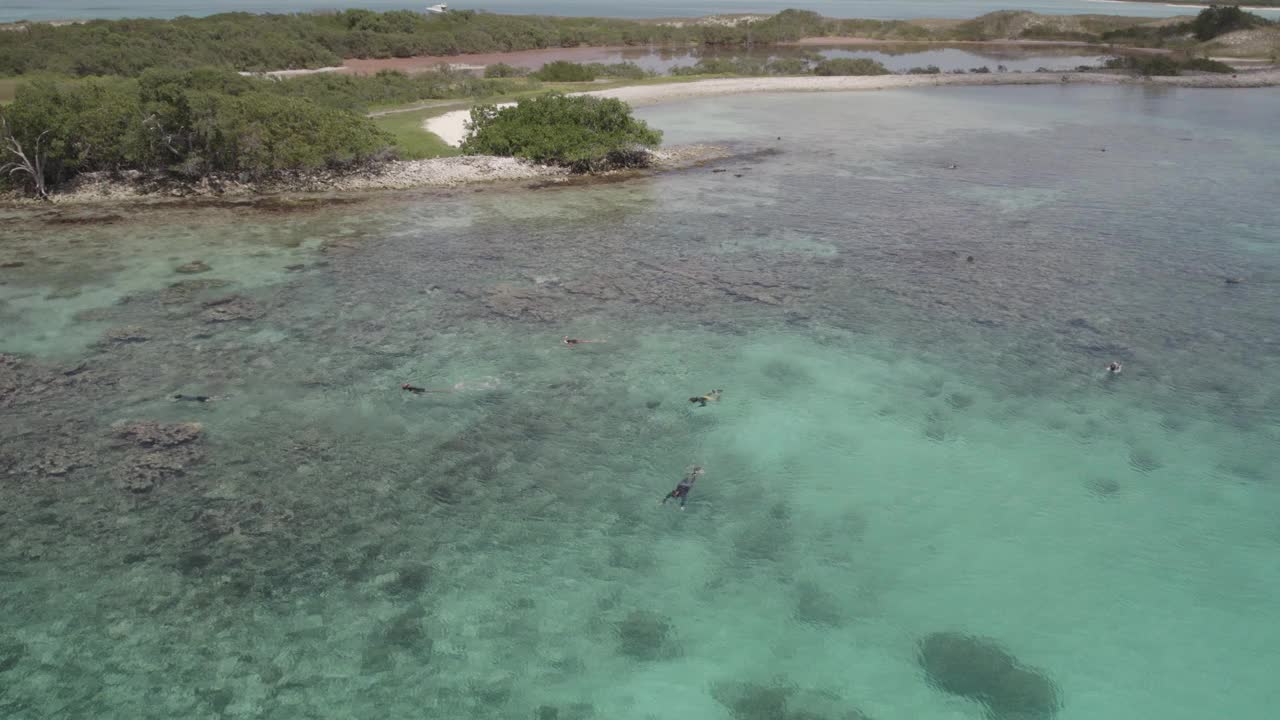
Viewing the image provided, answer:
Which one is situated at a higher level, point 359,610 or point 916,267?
point 916,267

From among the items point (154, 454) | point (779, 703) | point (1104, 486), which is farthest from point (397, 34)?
point (779, 703)

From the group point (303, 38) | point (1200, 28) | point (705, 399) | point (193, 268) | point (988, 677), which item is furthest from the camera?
point (1200, 28)

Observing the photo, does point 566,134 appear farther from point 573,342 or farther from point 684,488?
point 684,488

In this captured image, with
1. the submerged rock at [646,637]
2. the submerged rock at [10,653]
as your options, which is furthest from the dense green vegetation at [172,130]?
the submerged rock at [646,637]

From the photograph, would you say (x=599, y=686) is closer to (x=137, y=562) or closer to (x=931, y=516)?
(x=931, y=516)

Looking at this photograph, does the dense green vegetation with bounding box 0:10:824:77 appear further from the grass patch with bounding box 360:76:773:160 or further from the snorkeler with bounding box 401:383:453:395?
the snorkeler with bounding box 401:383:453:395

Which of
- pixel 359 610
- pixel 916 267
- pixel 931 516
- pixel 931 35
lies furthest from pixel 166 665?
pixel 931 35

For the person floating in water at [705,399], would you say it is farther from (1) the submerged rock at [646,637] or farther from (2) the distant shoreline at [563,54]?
(2) the distant shoreline at [563,54]
